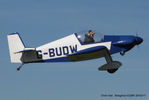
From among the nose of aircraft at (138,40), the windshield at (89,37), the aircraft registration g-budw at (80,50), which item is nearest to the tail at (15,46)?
the aircraft registration g-budw at (80,50)

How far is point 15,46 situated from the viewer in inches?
942

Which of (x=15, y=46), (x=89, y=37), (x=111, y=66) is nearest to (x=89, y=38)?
(x=89, y=37)

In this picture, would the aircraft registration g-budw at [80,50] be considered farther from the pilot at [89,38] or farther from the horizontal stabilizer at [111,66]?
the pilot at [89,38]

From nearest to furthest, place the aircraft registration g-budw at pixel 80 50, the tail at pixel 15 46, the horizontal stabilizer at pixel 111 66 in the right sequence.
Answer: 1. the aircraft registration g-budw at pixel 80 50
2. the horizontal stabilizer at pixel 111 66
3. the tail at pixel 15 46

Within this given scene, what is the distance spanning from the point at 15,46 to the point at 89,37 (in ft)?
18.8

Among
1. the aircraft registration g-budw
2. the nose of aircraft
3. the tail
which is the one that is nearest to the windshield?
the aircraft registration g-budw

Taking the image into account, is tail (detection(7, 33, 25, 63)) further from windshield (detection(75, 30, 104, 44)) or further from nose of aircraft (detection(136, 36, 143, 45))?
nose of aircraft (detection(136, 36, 143, 45))

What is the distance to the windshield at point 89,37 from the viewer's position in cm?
2231

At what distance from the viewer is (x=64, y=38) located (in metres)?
22.7

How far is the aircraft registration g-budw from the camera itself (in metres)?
22.2

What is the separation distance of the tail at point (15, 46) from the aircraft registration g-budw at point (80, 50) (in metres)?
0.19

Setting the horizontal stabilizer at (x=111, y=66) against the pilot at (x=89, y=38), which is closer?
the pilot at (x=89, y=38)

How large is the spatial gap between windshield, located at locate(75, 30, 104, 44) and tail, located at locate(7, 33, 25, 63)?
183 inches

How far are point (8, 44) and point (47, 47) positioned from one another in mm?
3211
